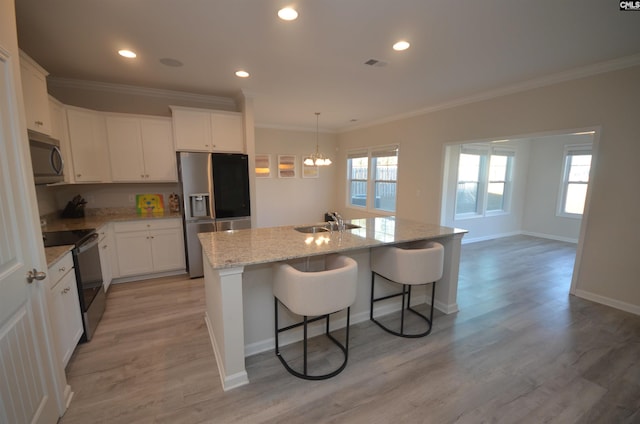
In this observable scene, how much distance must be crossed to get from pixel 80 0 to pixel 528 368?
4.28 metres

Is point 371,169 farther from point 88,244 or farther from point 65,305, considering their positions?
point 65,305

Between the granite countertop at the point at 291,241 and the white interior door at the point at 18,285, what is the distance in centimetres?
89

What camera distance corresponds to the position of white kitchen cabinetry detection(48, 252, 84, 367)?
6.11 ft

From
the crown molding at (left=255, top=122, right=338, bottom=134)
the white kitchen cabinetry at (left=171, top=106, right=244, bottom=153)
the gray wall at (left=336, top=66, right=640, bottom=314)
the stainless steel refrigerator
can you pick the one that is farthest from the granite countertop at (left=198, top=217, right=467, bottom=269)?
the crown molding at (left=255, top=122, right=338, bottom=134)

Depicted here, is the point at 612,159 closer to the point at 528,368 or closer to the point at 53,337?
the point at 528,368

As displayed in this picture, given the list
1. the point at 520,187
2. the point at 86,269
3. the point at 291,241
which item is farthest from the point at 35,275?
the point at 520,187

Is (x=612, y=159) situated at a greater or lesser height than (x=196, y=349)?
greater

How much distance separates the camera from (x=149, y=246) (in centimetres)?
366

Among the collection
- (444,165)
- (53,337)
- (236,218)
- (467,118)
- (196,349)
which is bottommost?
(196,349)

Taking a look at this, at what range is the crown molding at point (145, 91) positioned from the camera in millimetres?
3520

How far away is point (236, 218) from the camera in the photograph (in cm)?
391

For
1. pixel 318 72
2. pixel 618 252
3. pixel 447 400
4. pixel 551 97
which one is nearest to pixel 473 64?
pixel 551 97

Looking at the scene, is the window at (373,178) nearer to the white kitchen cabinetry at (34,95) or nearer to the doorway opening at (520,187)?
the doorway opening at (520,187)

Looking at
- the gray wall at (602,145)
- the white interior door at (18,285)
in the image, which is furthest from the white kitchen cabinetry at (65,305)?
the gray wall at (602,145)
